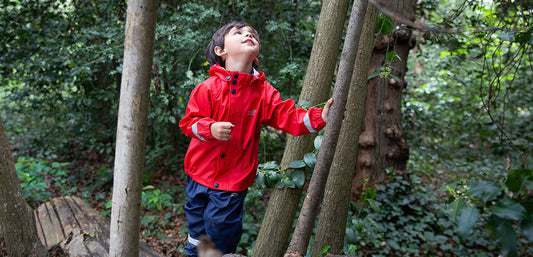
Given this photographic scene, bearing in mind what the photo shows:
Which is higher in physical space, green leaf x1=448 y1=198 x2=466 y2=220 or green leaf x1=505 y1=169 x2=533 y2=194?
green leaf x1=505 y1=169 x2=533 y2=194

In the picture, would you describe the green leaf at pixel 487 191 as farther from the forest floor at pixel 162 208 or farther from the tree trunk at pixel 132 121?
the forest floor at pixel 162 208

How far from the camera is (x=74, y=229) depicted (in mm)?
2963

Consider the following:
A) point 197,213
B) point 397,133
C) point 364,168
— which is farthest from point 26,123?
point 397,133

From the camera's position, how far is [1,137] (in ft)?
7.62

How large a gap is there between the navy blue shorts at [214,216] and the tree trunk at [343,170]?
1.65 feet

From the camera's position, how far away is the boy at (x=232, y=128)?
1.91 m

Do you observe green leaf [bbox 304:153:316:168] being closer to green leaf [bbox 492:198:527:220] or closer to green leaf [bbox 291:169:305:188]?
green leaf [bbox 291:169:305:188]

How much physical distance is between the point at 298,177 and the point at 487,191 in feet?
3.54

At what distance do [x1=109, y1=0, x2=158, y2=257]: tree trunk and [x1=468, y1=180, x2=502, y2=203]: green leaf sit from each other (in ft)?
3.62

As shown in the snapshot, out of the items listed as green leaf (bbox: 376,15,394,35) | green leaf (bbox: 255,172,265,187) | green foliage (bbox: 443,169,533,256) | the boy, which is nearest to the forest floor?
the boy

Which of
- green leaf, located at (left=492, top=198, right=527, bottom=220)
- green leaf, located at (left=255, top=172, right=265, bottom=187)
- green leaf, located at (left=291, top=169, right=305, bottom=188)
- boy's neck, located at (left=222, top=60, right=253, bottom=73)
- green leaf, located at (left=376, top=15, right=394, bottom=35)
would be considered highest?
green leaf, located at (left=376, top=15, right=394, bottom=35)

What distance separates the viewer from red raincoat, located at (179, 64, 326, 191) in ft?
6.26

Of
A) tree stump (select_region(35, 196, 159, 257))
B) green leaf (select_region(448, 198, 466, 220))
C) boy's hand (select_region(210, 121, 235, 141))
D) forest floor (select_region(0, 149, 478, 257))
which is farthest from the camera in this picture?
forest floor (select_region(0, 149, 478, 257))

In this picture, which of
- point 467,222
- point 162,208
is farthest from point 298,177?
point 162,208
